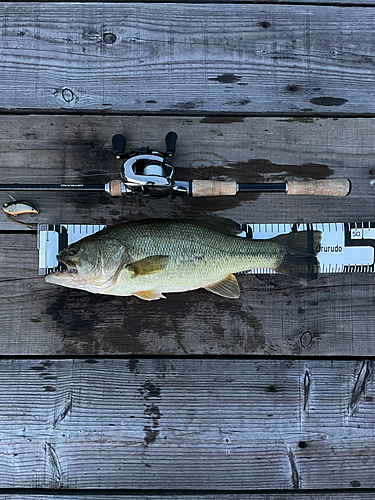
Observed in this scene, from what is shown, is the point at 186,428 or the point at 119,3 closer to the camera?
the point at 186,428

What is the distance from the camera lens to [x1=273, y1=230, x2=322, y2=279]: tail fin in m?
2.20

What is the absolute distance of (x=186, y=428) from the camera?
2.31 meters

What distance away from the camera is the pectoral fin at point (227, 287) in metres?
2.21

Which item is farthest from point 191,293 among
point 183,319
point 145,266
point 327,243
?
point 327,243

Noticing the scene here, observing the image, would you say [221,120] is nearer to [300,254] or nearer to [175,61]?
[175,61]

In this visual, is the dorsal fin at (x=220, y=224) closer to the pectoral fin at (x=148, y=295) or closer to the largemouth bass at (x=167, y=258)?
the largemouth bass at (x=167, y=258)

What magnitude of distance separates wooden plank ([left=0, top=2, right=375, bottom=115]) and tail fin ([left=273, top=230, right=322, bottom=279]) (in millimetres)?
949

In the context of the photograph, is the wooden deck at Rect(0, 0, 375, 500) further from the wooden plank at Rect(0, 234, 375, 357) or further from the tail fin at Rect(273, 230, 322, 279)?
the tail fin at Rect(273, 230, 322, 279)

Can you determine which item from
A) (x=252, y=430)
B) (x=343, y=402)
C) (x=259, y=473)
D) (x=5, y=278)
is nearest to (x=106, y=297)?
(x=5, y=278)

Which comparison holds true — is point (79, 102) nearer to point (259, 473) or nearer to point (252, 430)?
point (252, 430)

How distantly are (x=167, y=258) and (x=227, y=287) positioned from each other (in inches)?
17.4

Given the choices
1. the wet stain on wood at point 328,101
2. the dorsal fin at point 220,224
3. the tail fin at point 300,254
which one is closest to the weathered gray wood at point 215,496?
the tail fin at point 300,254

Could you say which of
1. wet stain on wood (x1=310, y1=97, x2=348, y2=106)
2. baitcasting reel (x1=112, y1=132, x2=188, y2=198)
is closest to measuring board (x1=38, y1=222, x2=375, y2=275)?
baitcasting reel (x1=112, y1=132, x2=188, y2=198)

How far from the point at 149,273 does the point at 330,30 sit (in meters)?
2.23
